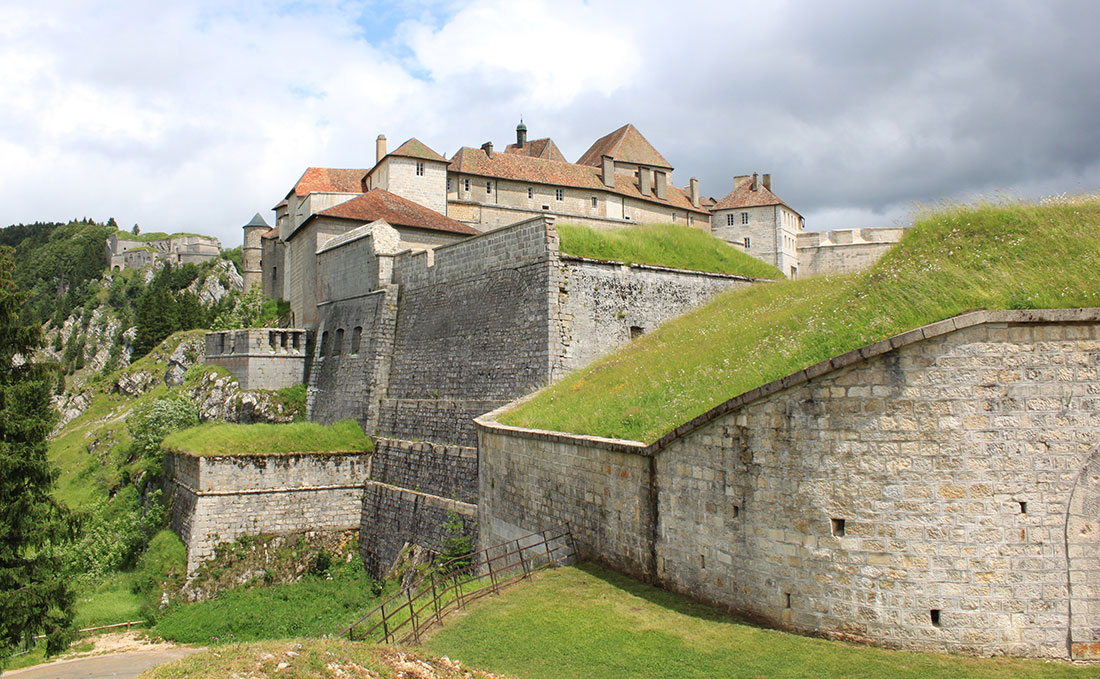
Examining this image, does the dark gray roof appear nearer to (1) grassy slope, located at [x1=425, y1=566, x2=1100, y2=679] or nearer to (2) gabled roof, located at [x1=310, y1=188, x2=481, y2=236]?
(2) gabled roof, located at [x1=310, y1=188, x2=481, y2=236]

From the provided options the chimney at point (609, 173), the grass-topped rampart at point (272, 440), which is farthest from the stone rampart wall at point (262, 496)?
the chimney at point (609, 173)

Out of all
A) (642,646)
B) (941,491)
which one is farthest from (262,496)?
(941,491)

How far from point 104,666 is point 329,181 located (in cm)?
3054

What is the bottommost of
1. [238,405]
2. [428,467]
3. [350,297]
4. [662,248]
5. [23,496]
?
[428,467]

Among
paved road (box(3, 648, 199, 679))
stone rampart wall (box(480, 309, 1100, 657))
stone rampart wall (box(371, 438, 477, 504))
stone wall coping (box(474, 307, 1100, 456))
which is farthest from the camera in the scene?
stone rampart wall (box(371, 438, 477, 504))

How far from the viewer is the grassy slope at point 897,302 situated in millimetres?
8555

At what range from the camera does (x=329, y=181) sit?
4278 cm

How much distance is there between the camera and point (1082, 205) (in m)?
9.74

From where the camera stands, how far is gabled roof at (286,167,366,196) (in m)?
41.2

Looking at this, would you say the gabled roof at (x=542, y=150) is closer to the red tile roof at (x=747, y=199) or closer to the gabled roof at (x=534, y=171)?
the gabled roof at (x=534, y=171)

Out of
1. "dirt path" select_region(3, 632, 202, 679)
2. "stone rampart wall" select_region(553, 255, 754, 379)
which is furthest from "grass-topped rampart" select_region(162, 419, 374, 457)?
"stone rampart wall" select_region(553, 255, 754, 379)

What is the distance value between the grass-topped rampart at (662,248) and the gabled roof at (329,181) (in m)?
23.5

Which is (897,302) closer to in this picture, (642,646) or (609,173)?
(642,646)

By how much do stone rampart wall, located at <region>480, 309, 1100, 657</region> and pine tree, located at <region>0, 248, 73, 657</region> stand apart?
13782 mm
